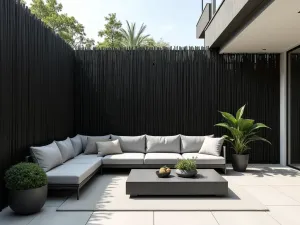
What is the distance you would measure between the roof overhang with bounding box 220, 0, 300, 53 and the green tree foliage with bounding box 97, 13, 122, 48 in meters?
15.4

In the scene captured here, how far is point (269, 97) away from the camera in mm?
8000

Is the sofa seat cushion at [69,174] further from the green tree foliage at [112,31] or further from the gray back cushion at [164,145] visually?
the green tree foliage at [112,31]

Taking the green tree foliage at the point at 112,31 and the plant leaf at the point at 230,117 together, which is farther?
the green tree foliage at the point at 112,31

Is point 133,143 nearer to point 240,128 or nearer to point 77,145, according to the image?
point 77,145

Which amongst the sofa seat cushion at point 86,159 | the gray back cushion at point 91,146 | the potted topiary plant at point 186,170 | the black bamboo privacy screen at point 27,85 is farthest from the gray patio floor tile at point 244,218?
the gray back cushion at point 91,146

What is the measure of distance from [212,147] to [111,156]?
233 centimetres

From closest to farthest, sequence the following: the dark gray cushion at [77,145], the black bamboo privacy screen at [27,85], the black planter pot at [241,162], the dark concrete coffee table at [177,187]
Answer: the black bamboo privacy screen at [27,85], the dark concrete coffee table at [177,187], the dark gray cushion at [77,145], the black planter pot at [241,162]

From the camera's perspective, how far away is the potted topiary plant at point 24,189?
390cm

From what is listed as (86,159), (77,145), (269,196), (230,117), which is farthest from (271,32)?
(77,145)

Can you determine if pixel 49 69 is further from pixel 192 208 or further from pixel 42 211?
pixel 192 208

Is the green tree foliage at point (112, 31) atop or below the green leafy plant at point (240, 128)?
atop

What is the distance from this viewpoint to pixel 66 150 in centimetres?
604

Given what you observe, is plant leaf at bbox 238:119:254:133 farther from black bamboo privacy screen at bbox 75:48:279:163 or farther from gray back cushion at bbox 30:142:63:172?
gray back cushion at bbox 30:142:63:172

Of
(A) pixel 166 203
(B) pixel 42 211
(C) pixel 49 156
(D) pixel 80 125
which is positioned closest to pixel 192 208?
(A) pixel 166 203
